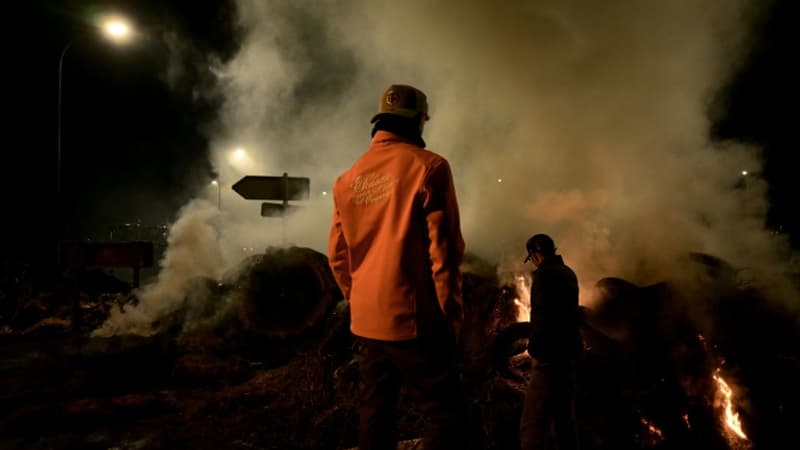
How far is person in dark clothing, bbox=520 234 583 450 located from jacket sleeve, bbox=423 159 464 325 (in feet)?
5.26

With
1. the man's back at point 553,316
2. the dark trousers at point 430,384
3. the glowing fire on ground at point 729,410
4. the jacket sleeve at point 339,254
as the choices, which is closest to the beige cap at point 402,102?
the jacket sleeve at point 339,254

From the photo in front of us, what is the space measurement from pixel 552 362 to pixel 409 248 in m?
1.91

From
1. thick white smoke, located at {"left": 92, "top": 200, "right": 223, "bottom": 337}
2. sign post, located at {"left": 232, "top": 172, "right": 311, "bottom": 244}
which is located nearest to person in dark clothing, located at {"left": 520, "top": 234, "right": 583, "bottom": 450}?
sign post, located at {"left": 232, "top": 172, "right": 311, "bottom": 244}

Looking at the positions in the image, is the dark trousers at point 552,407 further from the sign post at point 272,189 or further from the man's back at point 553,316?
the sign post at point 272,189

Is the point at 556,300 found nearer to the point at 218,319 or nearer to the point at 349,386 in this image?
the point at 349,386

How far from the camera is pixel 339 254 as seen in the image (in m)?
2.38

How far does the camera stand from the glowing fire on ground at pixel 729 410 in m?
4.65

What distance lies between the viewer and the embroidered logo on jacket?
201cm

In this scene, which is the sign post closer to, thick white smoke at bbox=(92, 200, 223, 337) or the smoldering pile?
the smoldering pile

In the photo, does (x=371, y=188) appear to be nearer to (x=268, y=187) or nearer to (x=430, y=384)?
(x=430, y=384)

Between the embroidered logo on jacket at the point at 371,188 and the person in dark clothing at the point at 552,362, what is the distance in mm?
1811

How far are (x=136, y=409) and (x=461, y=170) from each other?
11.2m

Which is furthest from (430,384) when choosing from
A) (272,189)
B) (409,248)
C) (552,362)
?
(272,189)

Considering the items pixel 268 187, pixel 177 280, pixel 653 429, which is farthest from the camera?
pixel 177 280
